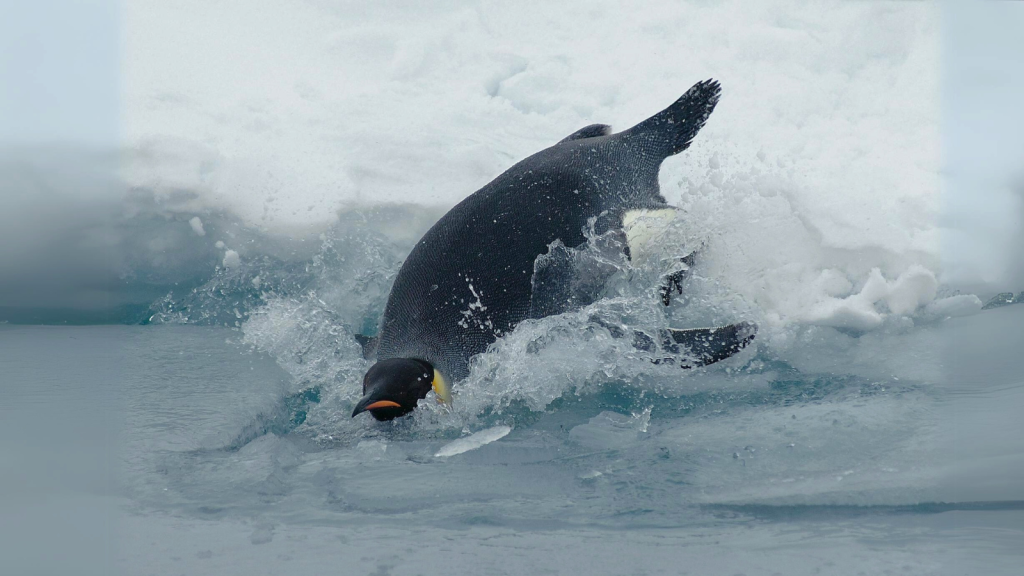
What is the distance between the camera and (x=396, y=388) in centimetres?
182

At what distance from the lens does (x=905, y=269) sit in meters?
2.96

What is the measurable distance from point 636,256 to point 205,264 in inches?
82.5

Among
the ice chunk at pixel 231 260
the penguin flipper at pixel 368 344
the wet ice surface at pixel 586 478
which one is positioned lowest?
the wet ice surface at pixel 586 478

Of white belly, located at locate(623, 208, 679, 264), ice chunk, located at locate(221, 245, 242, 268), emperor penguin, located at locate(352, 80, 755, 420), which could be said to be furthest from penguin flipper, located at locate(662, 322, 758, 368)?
ice chunk, located at locate(221, 245, 242, 268)

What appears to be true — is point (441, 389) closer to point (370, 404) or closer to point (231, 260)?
point (370, 404)

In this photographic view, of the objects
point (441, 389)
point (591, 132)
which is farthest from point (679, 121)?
point (441, 389)

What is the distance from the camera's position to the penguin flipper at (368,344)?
2.44 meters

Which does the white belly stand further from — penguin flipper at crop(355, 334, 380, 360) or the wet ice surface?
penguin flipper at crop(355, 334, 380, 360)

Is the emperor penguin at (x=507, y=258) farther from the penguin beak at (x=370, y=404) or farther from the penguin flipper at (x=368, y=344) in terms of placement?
the penguin beak at (x=370, y=404)

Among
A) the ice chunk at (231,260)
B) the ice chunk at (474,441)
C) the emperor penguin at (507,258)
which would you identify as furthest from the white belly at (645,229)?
the ice chunk at (231,260)

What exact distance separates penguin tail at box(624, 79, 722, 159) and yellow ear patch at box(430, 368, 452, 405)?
1.20 m

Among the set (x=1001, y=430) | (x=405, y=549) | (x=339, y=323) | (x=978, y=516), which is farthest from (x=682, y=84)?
(x=405, y=549)

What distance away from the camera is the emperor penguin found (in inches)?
85.4

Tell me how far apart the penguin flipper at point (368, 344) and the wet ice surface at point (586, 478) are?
219mm
